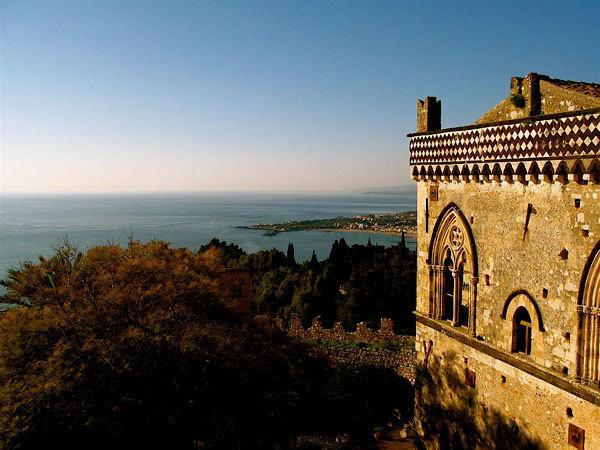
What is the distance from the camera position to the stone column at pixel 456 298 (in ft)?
36.6

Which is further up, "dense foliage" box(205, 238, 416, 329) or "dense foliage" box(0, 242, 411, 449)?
"dense foliage" box(0, 242, 411, 449)

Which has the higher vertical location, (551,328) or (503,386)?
(551,328)

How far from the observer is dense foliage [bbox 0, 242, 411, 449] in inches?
417

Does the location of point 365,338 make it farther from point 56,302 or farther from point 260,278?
point 260,278

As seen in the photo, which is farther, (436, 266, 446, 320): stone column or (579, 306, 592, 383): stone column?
(436, 266, 446, 320): stone column

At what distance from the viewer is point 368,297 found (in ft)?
104

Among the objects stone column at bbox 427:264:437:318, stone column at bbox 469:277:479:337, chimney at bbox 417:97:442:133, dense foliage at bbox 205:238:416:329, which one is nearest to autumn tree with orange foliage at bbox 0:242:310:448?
stone column at bbox 427:264:437:318

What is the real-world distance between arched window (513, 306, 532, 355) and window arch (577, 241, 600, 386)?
1275 mm

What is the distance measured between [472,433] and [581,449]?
296cm

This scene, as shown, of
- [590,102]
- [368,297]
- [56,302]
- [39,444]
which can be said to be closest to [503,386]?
[590,102]

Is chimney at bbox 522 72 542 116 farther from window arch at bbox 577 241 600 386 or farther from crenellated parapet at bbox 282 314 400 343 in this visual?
crenellated parapet at bbox 282 314 400 343

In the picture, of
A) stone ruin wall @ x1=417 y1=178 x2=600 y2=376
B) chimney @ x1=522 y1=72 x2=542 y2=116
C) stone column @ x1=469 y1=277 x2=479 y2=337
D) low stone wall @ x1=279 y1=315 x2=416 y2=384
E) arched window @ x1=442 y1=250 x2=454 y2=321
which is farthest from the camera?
low stone wall @ x1=279 y1=315 x2=416 y2=384

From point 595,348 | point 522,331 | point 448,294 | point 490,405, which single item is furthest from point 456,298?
point 595,348

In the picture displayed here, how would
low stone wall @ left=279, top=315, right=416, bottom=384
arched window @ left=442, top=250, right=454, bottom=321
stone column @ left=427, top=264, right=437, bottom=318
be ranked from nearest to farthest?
arched window @ left=442, top=250, right=454, bottom=321 < stone column @ left=427, top=264, right=437, bottom=318 < low stone wall @ left=279, top=315, right=416, bottom=384
